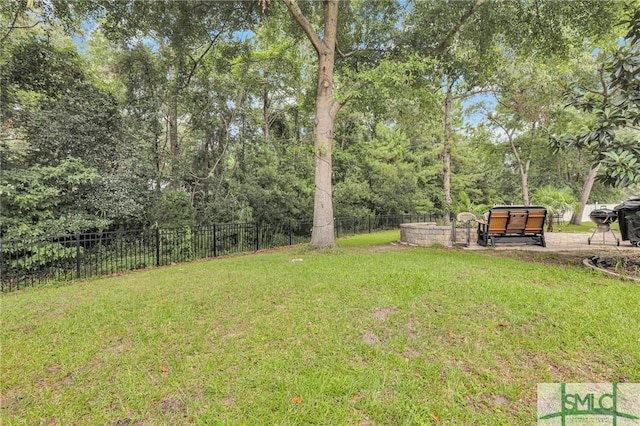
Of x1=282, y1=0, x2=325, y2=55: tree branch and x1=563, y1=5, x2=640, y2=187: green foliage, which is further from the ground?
x1=282, y1=0, x2=325, y2=55: tree branch

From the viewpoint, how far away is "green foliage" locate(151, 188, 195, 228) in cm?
989

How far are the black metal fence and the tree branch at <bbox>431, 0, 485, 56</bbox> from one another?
7.78 meters

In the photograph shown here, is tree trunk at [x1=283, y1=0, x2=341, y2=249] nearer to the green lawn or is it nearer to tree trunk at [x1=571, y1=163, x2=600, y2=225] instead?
the green lawn

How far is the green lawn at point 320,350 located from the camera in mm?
2008

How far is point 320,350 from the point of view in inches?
105

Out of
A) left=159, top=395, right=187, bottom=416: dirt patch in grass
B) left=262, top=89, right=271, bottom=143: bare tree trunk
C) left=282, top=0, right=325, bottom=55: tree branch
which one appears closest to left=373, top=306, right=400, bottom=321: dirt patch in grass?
left=159, top=395, right=187, bottom=416: dirt patch in grass

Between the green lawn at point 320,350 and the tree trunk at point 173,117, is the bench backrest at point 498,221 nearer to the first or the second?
the green lawn at point 320,350

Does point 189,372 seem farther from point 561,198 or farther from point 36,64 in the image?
point 561,198

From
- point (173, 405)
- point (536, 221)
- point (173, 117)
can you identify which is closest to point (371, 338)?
point (173, 405)

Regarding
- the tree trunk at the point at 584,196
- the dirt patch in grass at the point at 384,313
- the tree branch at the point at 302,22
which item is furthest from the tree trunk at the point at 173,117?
the tree trunk at the point at 584,196

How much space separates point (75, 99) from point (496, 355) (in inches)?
488

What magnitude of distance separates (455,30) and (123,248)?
11.3 metres

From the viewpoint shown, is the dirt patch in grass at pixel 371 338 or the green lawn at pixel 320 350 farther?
the dirt patch in grass at pixel 371 338

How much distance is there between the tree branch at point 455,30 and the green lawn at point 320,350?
24.7 feet
